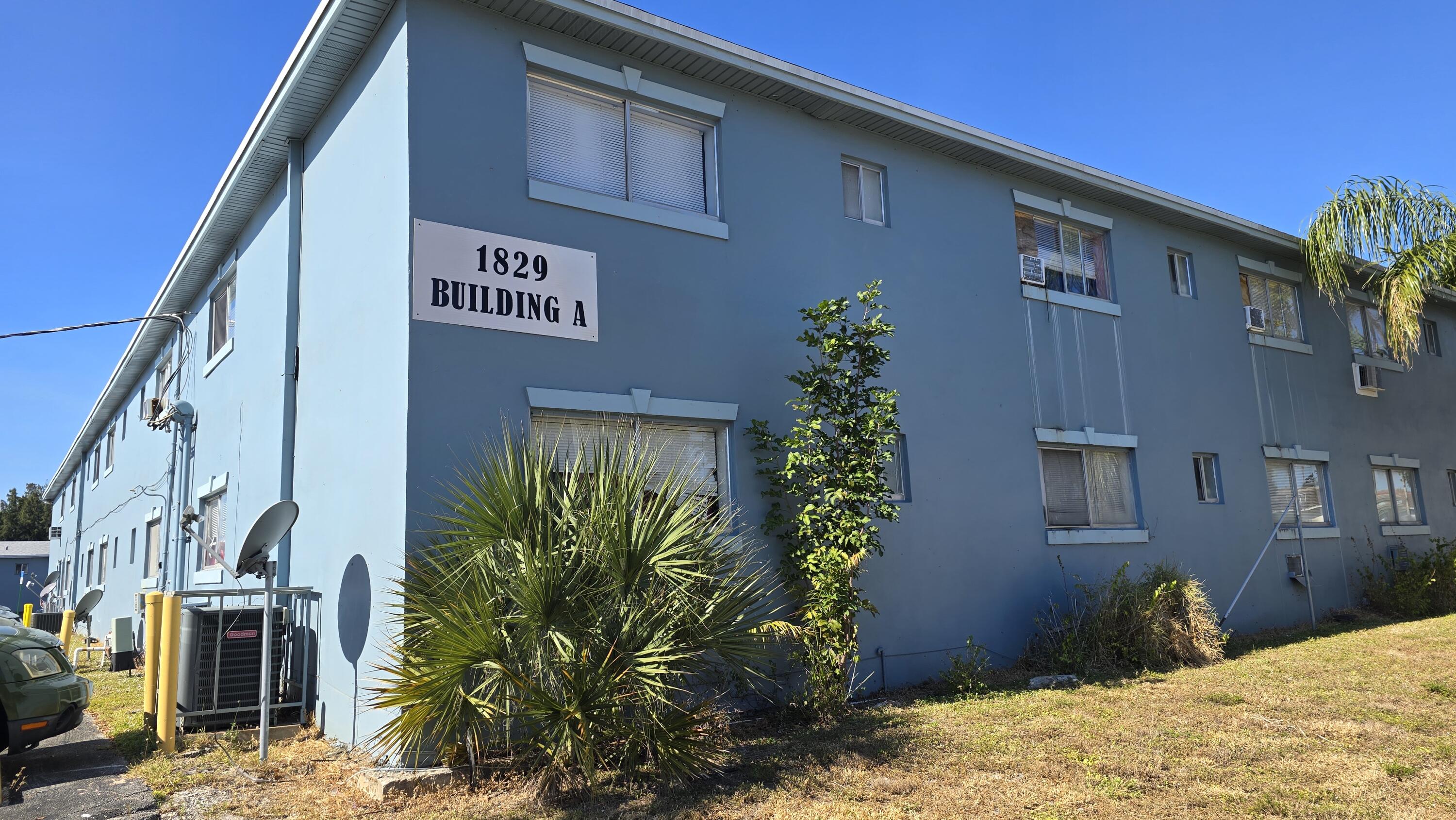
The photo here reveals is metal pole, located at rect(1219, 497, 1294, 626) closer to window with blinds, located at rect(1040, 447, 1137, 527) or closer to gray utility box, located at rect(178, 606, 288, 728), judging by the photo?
window with blinds, located at rect(1040, 447, 1137, 527)

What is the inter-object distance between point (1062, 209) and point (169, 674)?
11279 millimetres

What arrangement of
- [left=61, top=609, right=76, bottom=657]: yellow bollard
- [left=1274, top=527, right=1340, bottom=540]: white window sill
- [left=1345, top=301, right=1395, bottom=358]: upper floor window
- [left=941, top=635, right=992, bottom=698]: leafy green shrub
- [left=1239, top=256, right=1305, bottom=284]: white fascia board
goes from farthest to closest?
[left=1345, top=301, right=1395, bottom=358]: upper floor window < [left=1239, top=256, right=1305, bottom=284]: white fascia board < [left=61, top=609, right=76, bottom=657]: yellow bollard < [left=1274, top=527, right=1340, bottom=540]: white window sill < [left=941, top=635, right=992, bottom=698]: leafy green shrub

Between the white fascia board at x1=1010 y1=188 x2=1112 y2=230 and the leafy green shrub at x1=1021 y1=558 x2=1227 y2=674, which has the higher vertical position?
the white fascia board at x1=1010 y1=188 x2=1112 y2=230

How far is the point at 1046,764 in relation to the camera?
688 cm

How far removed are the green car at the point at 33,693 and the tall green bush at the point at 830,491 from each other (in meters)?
5.78

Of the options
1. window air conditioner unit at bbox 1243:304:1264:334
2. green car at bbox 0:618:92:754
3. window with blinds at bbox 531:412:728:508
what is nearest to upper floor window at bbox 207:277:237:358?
green car at bbox 0:618:92:754

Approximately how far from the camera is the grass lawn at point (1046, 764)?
6.02 m

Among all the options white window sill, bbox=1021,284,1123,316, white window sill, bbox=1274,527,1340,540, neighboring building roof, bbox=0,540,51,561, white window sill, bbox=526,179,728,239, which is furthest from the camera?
neighboring building roof, bbox=0,540,51,561

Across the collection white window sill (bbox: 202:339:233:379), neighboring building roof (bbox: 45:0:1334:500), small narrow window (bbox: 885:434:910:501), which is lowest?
small narrow window (bbox: 885:434:910:501)

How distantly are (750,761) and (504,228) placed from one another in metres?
4.70

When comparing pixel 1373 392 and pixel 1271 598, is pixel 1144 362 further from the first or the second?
pixel 1373 392

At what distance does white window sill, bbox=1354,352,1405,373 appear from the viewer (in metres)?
17.0

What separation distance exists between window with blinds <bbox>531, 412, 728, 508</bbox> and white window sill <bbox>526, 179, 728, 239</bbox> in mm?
1869

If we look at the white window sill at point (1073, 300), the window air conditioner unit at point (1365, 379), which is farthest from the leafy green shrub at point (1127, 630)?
the window air conditioner unit at point (1365, 379)
